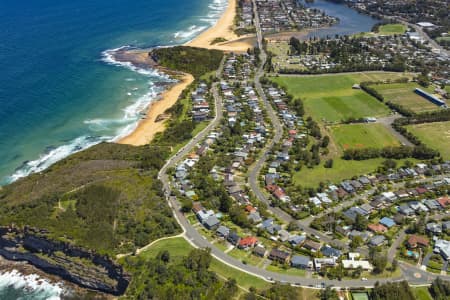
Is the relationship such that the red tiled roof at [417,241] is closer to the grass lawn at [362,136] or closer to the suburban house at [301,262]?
the suburban house at [301,262]

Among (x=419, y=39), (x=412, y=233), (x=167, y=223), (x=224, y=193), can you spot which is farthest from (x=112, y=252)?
(x=419, y=39)

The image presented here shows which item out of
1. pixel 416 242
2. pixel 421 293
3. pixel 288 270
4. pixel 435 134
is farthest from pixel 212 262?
pixel 435 134

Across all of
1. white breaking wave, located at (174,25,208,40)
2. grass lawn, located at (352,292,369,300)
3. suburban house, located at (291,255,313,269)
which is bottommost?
grass lawn, located at (352,292,369,300)

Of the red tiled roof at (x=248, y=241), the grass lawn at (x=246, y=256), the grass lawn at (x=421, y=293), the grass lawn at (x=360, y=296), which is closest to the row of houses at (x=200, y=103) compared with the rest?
the red tiled roof at (x=248, y=241)

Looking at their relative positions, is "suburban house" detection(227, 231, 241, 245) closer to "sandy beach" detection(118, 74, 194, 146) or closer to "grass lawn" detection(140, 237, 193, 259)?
"grass lawn" detection(140, 237, 193, 259)

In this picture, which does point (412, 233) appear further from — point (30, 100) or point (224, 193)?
point (30, 100)

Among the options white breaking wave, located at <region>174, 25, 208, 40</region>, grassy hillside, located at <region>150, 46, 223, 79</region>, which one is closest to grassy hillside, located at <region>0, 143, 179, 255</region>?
grassy hillside, located at <region>150, 46, 223, 79</region>
